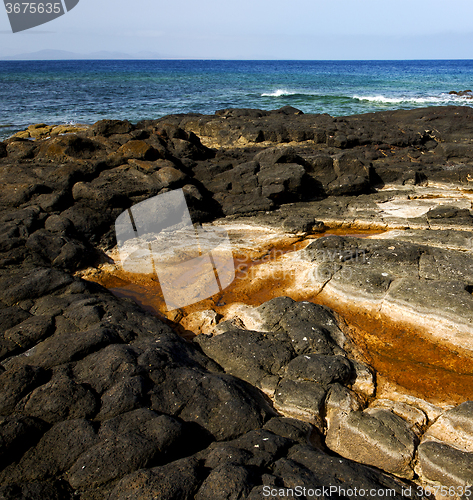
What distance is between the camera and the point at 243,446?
128 inches

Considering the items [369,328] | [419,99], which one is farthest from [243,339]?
[419,99]

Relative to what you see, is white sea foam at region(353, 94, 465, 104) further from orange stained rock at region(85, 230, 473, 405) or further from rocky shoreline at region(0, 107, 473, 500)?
orange stained rock at region(85, 230, 473, 405)

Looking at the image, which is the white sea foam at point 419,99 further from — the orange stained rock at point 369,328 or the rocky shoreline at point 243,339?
the orange stained rock at point 369,328

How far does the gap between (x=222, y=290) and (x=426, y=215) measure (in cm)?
559

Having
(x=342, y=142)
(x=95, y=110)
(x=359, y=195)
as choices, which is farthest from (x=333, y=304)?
(x=95, y=110)

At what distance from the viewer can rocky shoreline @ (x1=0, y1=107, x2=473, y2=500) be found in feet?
9.95

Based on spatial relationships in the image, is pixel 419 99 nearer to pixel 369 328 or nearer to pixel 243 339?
pixel 369 328

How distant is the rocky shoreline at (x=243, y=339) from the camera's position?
9.95ft

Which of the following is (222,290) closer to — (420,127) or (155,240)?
(155,240)

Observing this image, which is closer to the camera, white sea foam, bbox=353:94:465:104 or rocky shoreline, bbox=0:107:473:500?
rocky shoreline, bbox=0:107:473:500

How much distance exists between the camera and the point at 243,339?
5.10 metres

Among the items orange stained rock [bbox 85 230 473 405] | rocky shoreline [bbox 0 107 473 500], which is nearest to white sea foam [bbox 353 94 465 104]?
rocky shoreline [bbox 0 107 473 500]

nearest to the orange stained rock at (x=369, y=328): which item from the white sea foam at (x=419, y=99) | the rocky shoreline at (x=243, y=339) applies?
the rocky shoreline at (x=243, y=339)

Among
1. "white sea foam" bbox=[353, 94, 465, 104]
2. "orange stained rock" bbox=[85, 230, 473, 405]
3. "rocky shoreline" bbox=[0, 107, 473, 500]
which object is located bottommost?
"white sea foam" bbox=[353, 94, 465, 104]
